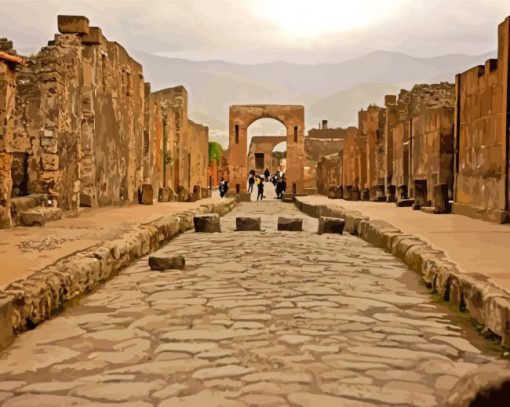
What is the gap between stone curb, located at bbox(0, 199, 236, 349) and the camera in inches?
150

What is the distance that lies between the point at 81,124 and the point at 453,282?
9.88 metres

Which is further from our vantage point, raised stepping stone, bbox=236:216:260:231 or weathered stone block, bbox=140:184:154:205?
weathered stone block, bbox=140:184:154:205

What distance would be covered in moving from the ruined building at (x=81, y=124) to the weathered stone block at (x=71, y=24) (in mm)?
19

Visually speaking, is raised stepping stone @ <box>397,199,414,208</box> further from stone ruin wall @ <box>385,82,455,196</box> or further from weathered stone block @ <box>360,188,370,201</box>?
weathered stone block @ <box>360,188,370,201</box>

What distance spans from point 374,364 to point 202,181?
3114 cm

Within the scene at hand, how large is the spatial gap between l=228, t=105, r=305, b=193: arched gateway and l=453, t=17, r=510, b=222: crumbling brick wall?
24.1 metres

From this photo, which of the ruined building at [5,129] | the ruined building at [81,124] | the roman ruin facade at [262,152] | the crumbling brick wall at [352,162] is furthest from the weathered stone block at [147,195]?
the roman ruin facade at [262,152]

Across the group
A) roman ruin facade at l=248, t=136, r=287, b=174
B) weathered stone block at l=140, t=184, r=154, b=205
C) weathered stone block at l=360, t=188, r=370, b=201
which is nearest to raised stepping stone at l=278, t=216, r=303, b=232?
weathered stone block at l=140, t=184, r=154, b=205

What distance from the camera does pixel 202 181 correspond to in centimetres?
3416

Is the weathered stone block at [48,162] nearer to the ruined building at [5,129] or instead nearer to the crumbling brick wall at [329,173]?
the ruined building at [5,129]

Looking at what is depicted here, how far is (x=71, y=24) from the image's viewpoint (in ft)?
40.9

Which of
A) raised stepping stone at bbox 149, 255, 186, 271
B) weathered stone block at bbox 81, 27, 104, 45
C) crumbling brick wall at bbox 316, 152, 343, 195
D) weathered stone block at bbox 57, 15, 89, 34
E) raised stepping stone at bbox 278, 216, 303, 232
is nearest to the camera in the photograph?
raised stepping stone at bbox 149, 255, 186, 271

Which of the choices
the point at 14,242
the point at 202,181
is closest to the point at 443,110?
the point at 14,242

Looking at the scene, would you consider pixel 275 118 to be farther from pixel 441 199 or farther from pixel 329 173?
pixel 441 199
